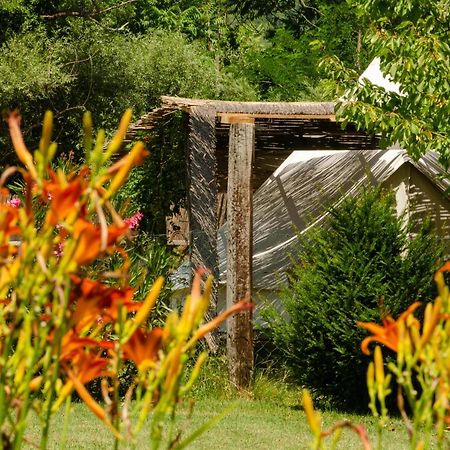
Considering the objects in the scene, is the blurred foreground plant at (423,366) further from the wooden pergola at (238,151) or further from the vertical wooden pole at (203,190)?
the vertical wooden pole at (203,190)

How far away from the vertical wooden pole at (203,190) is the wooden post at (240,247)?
0.49m

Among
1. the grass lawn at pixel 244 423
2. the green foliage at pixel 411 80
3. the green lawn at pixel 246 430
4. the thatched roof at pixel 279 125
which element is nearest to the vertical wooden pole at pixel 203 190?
the thatched roof at pixel 279 125

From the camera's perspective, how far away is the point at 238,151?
436 inches

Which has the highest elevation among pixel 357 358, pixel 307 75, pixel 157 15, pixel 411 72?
pixel 157 15

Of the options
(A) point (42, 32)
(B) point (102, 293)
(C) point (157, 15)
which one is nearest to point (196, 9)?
(C) point (157, 15)

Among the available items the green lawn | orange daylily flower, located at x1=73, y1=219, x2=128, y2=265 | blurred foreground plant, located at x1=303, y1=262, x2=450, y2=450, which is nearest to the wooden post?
the green lawn

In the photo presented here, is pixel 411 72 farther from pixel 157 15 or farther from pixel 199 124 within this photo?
pixel 157 15

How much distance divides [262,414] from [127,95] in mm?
16750

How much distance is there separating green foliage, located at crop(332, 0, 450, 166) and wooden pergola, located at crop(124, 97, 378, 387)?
1899 millimetres

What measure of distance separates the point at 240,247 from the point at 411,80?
9.32 feet

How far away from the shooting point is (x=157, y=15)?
33094 millimetres

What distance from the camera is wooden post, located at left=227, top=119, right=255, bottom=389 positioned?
1104cm

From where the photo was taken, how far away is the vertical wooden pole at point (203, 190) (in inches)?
454

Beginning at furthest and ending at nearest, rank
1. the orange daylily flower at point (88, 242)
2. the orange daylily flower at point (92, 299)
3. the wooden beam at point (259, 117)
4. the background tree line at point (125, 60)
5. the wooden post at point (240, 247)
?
1. the background tree line at point (125, 60)
2. the wooden beam at point (259, 117)
3. the wooden post at point (240, 247)
4. the orange daylily flower at point (92, 299)
5. the orange daylily flower at point (88, 242)
